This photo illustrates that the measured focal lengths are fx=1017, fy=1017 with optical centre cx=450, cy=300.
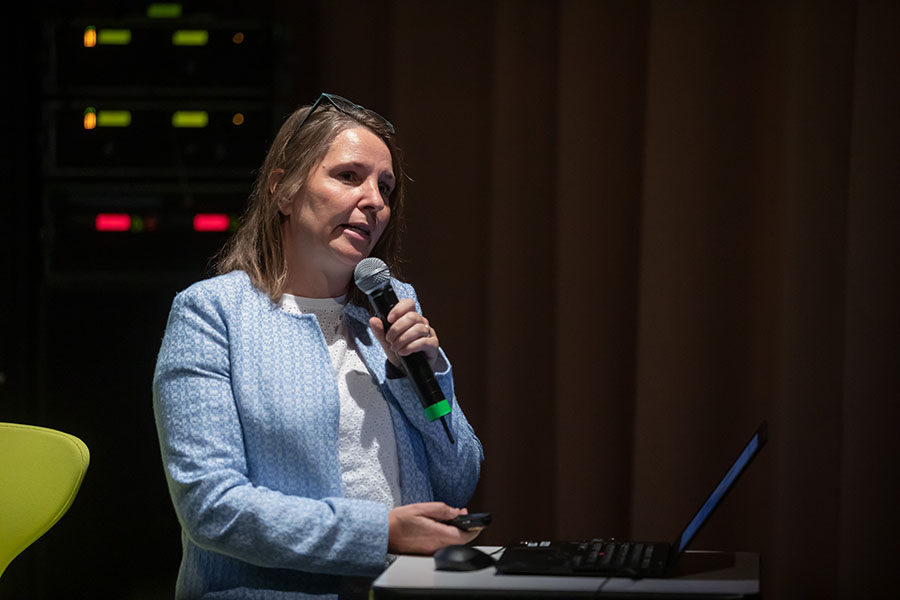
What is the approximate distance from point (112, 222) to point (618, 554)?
2.14m

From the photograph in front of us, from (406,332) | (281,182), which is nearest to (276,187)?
(281,182)

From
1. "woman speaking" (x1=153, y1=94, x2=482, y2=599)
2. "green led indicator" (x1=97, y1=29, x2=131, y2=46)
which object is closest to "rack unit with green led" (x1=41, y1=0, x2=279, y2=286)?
"green led indicator" (x1=97, y1=29, x2=131, y2=46)

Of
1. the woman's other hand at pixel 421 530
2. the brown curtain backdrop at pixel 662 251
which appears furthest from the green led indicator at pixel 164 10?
the woman's other hand at pixel 421 530

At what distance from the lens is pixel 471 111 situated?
3404 millimetres

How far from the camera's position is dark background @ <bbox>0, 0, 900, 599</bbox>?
8.83 feet

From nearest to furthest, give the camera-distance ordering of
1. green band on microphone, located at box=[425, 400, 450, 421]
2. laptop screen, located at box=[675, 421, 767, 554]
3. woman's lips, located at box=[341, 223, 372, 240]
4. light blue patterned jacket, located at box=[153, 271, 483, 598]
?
1. laptop screen, located at box=[675, 421, 767, 554]
2. light blue patterned jacket, located at box=[153, 271, 483, 598]
3. green band on microphone, located at box=[425, 400, 450, 421]
4. woman's lips, located at box=[341, 223, 372, 240]

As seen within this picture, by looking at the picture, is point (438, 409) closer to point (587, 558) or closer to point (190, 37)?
point (587, 558)

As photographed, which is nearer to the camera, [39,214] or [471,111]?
[39,214]

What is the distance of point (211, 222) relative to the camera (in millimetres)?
3031

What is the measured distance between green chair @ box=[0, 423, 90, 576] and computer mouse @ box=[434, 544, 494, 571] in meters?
0.71

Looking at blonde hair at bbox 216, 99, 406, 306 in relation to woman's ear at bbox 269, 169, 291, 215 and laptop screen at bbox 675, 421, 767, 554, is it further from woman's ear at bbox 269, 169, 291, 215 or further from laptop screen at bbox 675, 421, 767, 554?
laptop screen at bbox 675, 421, 767, 554

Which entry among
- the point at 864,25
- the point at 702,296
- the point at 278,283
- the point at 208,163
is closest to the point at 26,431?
the point at 278,283

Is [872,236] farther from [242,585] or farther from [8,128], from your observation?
[8,128]

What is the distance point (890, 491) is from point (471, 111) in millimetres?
1752
